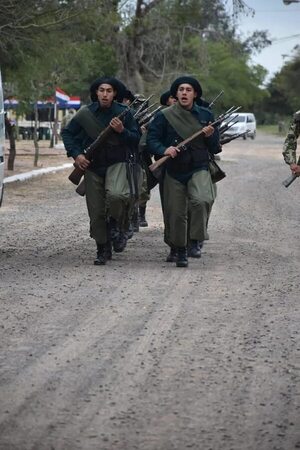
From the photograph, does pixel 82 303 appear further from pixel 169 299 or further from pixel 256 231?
pixel 256 231

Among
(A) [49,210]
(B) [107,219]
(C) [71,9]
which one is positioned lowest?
(A) [49,210]

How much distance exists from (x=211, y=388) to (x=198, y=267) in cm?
541

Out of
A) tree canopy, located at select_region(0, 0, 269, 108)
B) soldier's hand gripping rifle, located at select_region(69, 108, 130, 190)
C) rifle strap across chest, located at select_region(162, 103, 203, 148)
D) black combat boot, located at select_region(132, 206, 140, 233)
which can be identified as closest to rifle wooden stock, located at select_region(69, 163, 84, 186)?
soldier's hand gripping rifle, located at select_region(69, 108, 130, 190)

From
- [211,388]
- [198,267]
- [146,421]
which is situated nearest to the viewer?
[146,421]

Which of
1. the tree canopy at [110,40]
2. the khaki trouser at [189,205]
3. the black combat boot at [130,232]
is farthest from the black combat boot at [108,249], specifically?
the tree canopy at [110,40]

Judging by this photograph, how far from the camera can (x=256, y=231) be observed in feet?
52.8

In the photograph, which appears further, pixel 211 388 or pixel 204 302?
pixel 204 302

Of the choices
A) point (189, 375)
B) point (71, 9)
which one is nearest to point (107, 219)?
point (189, 375)

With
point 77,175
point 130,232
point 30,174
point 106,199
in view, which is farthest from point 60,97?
point 106,199

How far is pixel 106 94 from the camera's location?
12.1m

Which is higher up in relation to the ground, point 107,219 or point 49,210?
point 107,219

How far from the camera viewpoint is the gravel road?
19.4 feet

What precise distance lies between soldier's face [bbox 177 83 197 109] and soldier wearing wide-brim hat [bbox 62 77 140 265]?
0.51 m

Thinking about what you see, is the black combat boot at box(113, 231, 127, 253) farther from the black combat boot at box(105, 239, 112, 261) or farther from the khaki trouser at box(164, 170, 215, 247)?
the khaki trouser at box(164, 170, 215, 247)
